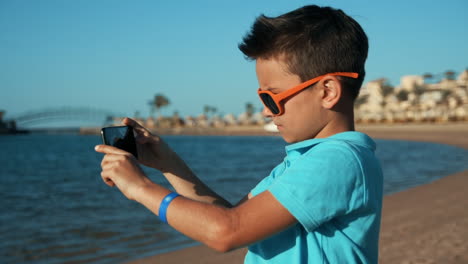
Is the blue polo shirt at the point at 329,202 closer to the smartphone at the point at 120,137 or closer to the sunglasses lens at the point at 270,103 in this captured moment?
the sunglasses lens at the point at 270,103

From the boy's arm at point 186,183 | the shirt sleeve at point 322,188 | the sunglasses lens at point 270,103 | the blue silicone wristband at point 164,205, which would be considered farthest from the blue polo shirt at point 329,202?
the boy's arm at point 186,183

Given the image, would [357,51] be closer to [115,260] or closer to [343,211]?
[343,211]

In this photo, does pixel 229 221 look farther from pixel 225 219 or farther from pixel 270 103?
pixel 270 103

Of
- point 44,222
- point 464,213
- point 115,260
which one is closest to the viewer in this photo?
point 115,260

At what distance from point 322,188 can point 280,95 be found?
33cm

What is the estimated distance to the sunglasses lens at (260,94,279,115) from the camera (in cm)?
127

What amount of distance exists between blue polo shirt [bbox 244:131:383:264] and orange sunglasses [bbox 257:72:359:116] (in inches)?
4.9

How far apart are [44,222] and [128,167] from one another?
815 cm

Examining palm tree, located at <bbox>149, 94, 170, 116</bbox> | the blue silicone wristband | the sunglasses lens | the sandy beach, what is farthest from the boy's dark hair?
palm tree, located at <bbox>149, 94, 170, 116</bbox>

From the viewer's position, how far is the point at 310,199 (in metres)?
1.04

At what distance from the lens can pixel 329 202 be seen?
105cm

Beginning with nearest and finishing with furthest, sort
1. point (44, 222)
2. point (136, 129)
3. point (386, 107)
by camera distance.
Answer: point (136, 129)
point (44, 222)
point (386, 107)

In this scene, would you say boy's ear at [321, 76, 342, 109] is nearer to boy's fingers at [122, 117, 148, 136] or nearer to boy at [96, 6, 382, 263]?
boy at [96, 6, 382, 263]

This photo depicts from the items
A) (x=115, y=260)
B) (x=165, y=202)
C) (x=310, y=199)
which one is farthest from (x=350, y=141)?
(x=115, y=260)
